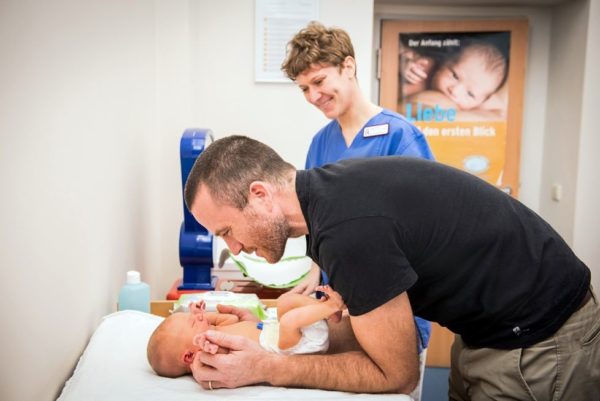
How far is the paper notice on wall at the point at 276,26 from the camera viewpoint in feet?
9.61

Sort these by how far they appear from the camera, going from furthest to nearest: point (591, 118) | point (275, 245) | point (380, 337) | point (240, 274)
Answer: point (591, 118) < point (240, 274) < point (275, 245) < point (380, 337)

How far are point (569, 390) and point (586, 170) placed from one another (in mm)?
2352

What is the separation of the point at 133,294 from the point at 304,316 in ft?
2.28

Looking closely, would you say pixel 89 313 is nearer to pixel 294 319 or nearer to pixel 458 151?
pixel 294 319

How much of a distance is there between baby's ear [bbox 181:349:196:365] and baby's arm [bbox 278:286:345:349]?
23 centimetres

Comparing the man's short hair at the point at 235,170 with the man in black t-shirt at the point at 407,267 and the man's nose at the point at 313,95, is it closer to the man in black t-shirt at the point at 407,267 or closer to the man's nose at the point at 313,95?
the man in black t-shirt at the point at 407,267

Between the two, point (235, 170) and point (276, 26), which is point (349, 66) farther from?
point (276, 26)

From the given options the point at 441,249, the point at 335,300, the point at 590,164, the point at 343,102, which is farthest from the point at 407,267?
the point at 590,164

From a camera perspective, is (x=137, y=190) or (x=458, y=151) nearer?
(x=137, y=190)

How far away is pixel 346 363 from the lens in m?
1.33

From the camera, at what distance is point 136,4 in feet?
7.98

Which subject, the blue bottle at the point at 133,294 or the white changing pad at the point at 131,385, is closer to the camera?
the white changing pad at the point at 131,385

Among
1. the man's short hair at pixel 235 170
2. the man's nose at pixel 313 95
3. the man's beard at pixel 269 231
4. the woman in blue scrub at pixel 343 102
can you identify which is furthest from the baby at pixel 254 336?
the man's nose at pixel 313 95

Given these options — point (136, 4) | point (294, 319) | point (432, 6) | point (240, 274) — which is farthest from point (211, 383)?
point (432, 6)
